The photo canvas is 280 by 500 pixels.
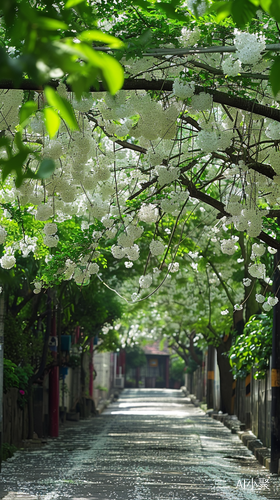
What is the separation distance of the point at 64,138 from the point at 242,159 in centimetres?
166

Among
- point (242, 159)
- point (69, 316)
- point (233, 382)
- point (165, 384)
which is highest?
point (242, 159)

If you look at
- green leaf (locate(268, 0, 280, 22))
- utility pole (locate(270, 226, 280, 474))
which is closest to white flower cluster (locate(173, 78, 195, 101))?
green leaf (locate(268, 0, 280, 22))

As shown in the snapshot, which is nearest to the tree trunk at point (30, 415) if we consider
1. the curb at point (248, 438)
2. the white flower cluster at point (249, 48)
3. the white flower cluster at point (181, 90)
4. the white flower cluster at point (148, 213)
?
the curb at point (248, 438)

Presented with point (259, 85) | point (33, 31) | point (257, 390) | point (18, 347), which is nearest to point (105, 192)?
point (259, 85)

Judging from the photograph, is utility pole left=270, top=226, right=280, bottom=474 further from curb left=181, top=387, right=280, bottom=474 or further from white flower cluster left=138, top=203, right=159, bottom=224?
white flower cluster left=138, top=203, right=159, bottom=224

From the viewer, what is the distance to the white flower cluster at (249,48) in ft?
15.6

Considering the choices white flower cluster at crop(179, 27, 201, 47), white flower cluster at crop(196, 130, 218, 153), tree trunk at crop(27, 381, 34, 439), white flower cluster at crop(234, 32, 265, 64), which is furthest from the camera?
tree trunk at crop(27, 381, 34, 439)

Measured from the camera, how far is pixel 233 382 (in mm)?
24000

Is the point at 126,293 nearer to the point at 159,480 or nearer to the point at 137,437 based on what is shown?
the point at 137,437

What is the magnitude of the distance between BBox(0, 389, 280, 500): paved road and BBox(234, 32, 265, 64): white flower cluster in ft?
17.7

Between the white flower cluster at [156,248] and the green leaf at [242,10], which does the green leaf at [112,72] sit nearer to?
the green leaf at [242,10]

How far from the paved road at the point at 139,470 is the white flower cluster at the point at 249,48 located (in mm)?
5393

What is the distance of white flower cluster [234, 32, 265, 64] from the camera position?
187 inches

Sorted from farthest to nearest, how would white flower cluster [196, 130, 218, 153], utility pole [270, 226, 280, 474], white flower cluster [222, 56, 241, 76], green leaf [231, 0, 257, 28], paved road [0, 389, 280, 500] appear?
utility pole [270, 226, 280, 474] → paved road [0, 389, 280, 500] → white flower cluster [196, 130, 218, 153] → white flower cluster [222, 56, 241, 76] → green leaf [231, 0, 257, 28]
